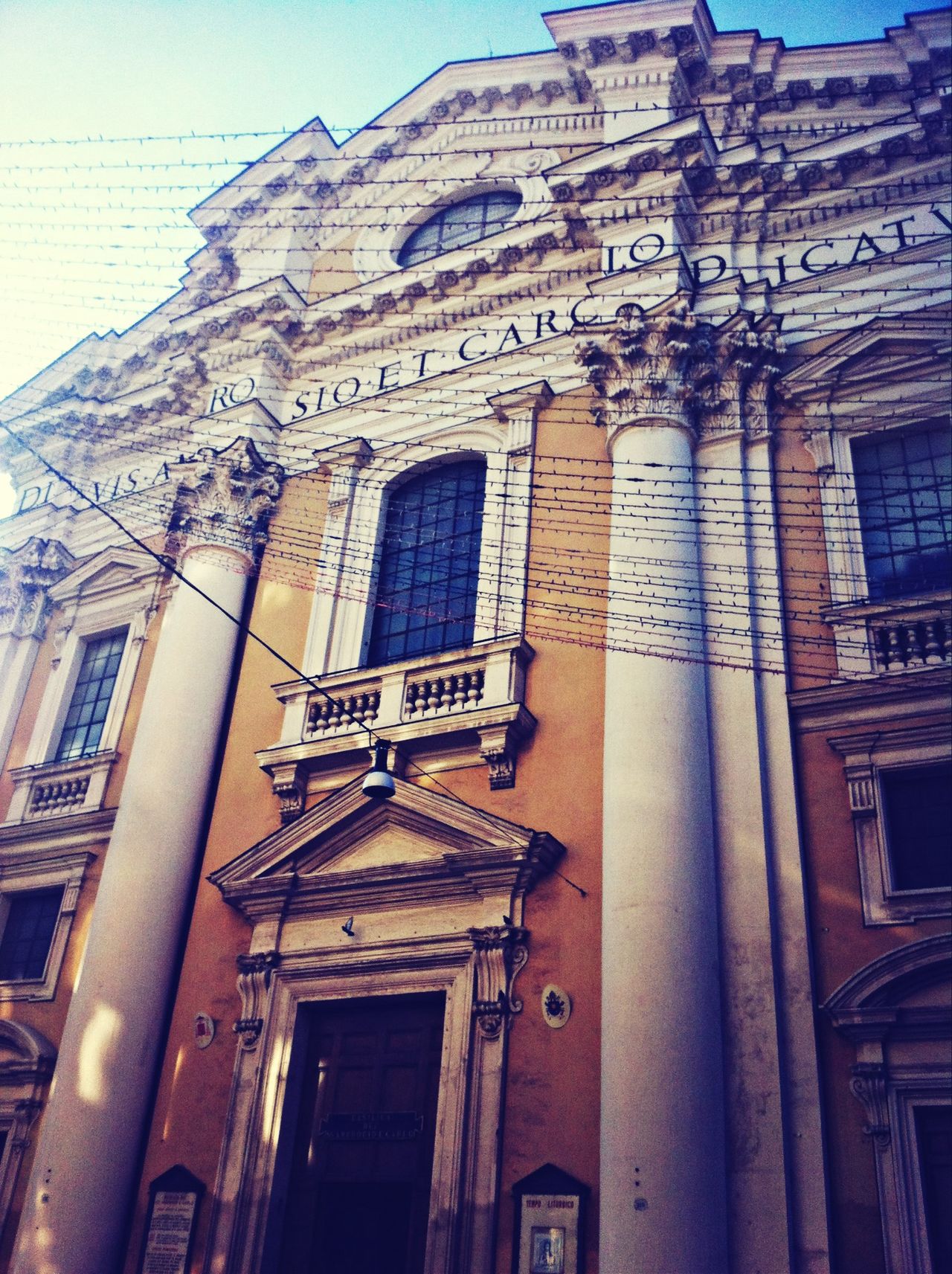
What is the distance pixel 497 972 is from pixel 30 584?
9009 mm

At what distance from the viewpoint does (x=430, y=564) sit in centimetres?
1284

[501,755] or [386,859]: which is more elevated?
[501,755]

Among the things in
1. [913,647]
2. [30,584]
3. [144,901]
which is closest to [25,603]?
[30,584]

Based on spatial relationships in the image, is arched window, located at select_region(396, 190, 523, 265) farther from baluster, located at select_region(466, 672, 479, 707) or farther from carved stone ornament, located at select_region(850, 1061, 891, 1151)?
carved stone ornament, located at select_region(850, 1061, 891, 1151)

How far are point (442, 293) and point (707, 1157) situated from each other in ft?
32.2

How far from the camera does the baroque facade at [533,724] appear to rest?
8547mm

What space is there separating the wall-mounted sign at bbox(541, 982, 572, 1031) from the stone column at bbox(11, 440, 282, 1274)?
13.0 feet

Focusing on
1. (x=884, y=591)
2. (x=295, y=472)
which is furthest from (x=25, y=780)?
(x=884, y=591)

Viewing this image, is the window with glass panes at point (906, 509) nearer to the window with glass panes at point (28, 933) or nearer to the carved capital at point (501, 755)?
the carved capital at point (501, 755)

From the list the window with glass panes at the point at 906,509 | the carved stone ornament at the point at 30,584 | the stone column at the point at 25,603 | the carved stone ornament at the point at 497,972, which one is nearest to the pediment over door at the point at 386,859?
the carved stone ornament at the point at 497,972

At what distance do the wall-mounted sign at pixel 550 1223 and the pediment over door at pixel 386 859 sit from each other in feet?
6.77

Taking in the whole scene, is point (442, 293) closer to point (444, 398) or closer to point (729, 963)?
point (444, 398)

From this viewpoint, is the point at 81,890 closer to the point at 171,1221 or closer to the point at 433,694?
the point at 171,1221

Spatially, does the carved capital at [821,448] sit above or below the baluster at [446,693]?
above
